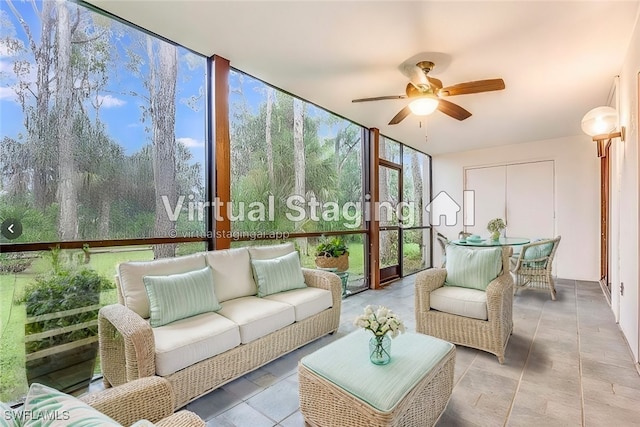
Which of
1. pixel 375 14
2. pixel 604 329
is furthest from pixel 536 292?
pixel 375 14

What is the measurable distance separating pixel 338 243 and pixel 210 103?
7.52 feet

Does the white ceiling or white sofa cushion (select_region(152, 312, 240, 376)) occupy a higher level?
the white ceiling

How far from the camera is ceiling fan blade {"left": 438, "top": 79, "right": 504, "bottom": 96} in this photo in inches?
97.8

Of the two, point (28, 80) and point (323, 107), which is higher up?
point (323, 107)

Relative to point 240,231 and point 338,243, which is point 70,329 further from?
point 338,243

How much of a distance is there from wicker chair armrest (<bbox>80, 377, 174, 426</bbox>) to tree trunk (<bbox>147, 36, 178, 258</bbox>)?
1646 millimetres

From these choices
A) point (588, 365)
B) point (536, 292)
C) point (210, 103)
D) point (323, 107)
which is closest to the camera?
point (588, 365)

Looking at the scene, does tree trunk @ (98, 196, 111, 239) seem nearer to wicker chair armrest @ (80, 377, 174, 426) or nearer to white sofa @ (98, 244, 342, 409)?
white sofa @ (98, 244, 342, 409)

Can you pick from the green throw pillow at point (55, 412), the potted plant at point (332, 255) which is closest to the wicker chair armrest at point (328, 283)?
the potted plant at point (332, 255)

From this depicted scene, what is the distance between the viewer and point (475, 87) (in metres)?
2.59

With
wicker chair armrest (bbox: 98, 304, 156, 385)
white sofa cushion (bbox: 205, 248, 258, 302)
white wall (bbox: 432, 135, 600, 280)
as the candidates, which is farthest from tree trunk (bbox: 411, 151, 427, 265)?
wicker chair armrest (bbox: 98, 304, 156, 385)

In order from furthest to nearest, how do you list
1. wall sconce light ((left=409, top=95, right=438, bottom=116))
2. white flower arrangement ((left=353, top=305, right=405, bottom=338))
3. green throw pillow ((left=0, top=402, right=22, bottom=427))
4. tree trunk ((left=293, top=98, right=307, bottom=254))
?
1. tree trunk ((left=293, top=98, right=307, bottom=254))
2. wall sconce light ((left=409, top=95, right=438, bottom=116))
3. white flower arrangement ((left=353, top=305, right=405, bottom=338))
4. green throw pillow ((left=0, top=402, right=22, bottom=427))

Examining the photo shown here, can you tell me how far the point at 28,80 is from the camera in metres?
1.98

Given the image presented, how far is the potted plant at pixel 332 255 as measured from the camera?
157 inches
